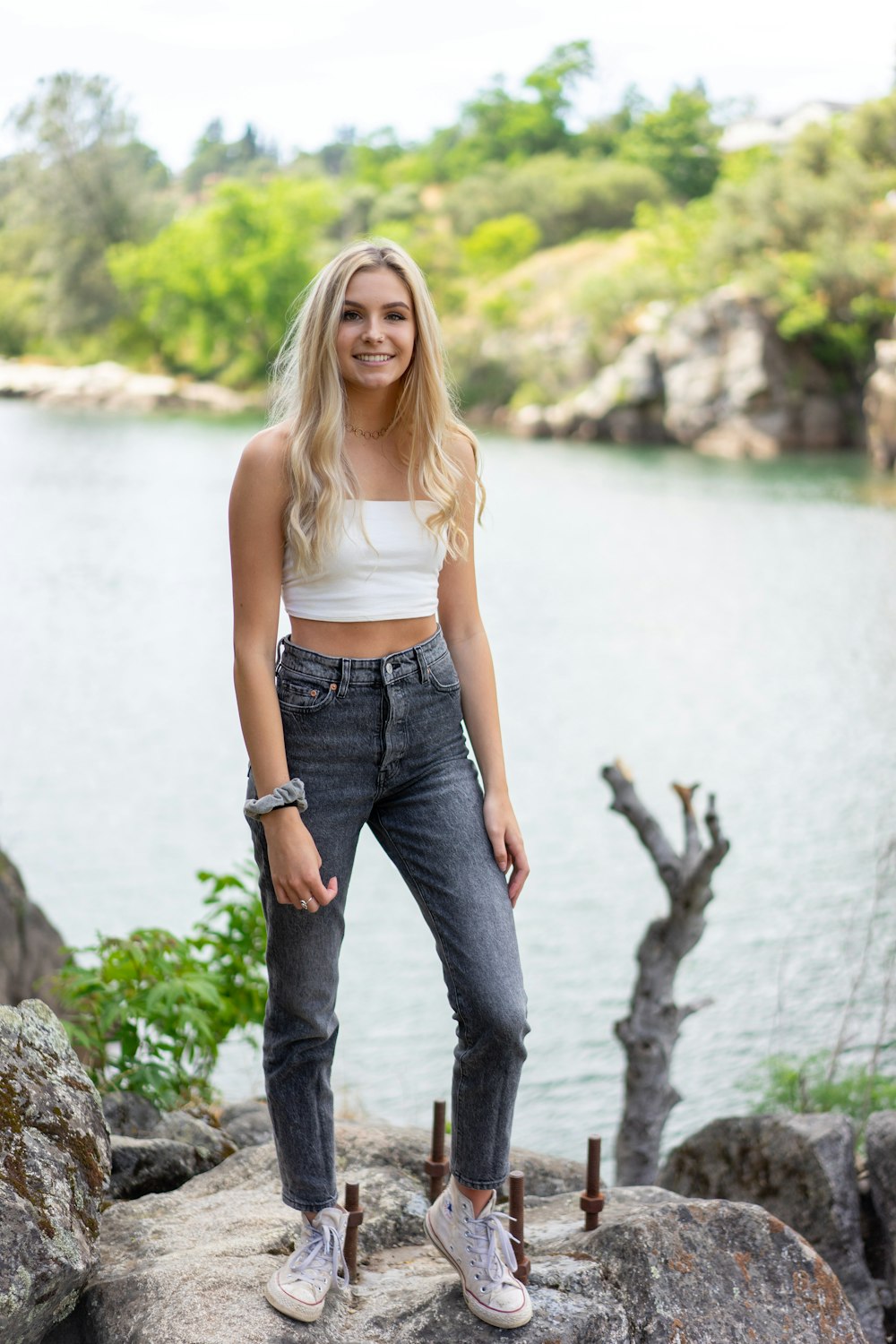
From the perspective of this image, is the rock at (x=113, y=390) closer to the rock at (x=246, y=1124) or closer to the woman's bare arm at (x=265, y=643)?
the rock at (x=246, y=1124)

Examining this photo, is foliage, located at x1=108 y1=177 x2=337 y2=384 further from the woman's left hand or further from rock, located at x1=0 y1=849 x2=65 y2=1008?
the woman's left hand

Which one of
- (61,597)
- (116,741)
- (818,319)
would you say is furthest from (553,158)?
(116,741)

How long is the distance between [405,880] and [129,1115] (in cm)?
143

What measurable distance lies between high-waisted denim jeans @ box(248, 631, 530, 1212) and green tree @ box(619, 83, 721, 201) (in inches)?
1997

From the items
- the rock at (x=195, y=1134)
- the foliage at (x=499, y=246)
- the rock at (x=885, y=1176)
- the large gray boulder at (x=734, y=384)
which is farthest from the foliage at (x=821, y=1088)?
the foliage at (x=499, y=246)

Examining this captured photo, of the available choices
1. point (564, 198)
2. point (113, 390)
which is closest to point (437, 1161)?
point (113, 390)

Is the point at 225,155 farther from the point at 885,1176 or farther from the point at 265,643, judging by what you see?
the point at 265,643

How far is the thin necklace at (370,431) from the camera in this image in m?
1.95

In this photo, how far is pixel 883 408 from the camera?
882 inches

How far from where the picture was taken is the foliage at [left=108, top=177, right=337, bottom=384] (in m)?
36.8

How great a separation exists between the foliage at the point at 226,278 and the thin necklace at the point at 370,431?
35.1m

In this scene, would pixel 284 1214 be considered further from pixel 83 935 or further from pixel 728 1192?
pixel 83 935

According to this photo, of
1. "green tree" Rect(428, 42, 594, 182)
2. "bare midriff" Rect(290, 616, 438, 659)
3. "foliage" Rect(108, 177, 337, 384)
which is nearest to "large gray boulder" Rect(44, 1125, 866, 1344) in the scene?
"bare midriff" Rect(290, 616, 438, 659)

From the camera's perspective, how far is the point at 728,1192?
124 inches
